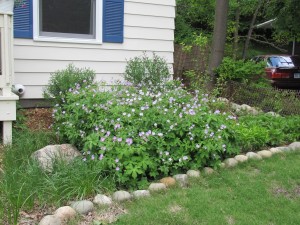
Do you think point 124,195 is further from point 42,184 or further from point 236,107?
point 236,107

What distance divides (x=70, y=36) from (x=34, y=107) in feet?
4.54

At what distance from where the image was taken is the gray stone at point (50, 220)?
3050mm

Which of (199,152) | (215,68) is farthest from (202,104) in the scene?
(215,68)

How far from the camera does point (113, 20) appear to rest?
273 inches

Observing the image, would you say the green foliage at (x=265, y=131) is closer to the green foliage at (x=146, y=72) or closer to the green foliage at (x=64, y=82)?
the green foliage at (x=146, y=72)

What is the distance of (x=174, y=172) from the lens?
13.7 ft

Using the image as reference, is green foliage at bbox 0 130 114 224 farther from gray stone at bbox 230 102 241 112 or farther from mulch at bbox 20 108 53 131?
gray stone at bbox 230 102 241 112

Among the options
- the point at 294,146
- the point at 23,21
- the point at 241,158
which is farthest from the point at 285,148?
the point at 23,21

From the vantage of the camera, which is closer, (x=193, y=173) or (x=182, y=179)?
(x=182, y=179)

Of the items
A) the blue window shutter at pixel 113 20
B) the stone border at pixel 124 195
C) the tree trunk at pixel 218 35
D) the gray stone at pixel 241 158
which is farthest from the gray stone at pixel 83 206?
the tree trunk at pixel 218 35

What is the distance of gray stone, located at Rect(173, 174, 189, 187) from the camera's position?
156 inches

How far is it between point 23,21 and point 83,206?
3883 mm

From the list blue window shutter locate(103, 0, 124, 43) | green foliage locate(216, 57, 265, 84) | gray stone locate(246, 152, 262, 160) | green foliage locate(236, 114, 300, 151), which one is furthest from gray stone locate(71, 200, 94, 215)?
green foliage locate(216, 57, 265, 84)

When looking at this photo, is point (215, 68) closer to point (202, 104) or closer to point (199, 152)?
point (202, 104)
